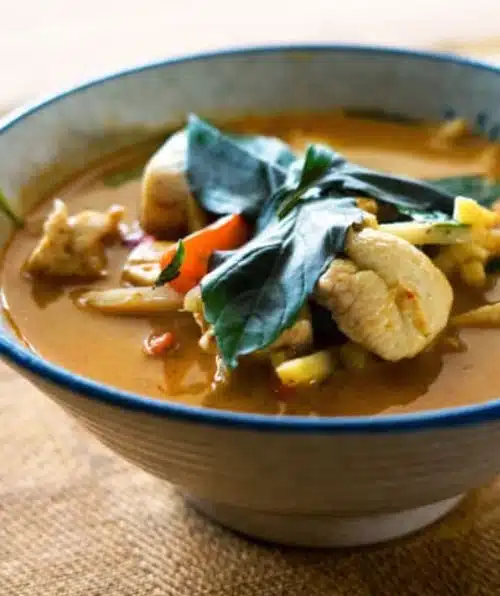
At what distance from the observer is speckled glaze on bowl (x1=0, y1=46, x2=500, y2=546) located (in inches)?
37.0

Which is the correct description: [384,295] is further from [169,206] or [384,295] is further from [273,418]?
[169,206]

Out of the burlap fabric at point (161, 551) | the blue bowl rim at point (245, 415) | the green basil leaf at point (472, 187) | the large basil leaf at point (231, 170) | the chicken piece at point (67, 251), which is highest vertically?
the blue bowl rim at point (245, 415)

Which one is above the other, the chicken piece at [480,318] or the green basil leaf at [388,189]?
the green basil leaf at [388,189]

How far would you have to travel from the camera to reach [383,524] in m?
1.24

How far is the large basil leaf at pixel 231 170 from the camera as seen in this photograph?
144 centimetres

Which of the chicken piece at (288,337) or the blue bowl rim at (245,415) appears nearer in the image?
the blue bowl rim at (245,415)

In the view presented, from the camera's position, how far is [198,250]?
4.41ft

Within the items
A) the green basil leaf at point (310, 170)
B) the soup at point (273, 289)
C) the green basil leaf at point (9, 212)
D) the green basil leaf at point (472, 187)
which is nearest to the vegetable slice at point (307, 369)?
the soup at point (273, 289)

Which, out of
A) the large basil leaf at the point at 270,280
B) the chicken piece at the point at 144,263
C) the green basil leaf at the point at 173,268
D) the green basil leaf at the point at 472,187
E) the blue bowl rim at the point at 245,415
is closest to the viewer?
the blue bowl rim at the point at 245,415

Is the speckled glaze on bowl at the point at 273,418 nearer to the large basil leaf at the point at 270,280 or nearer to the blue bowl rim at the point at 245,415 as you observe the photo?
the blue bowl rim at the point at 245,415

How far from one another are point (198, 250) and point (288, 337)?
24 cm

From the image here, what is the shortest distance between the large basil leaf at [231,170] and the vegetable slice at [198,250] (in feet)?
0.17

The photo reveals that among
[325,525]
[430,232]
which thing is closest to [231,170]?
[430,232]

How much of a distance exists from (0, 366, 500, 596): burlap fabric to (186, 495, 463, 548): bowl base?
0.01 m
